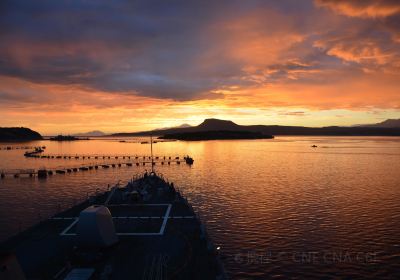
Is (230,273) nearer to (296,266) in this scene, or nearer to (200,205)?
(296,266)

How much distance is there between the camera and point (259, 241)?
46.2 m

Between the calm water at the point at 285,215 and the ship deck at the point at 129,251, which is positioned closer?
the ship deck at the point at 129,251

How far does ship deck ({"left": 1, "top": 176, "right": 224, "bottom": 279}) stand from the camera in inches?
1134

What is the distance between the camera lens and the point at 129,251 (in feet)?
110

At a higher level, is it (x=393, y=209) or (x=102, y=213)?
(x=102, y=213)

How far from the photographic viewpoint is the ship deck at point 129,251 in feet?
94.5

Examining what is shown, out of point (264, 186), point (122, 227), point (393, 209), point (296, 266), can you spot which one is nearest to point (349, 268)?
point (296, 266)

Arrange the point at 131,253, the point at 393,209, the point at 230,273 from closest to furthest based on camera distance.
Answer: the point at 131,253, the point at 230,273, the point at 393,209

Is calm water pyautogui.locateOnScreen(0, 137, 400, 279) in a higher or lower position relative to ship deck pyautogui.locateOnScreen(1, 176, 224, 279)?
lower

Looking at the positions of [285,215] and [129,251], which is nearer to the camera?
[129,251]

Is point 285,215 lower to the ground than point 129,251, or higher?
lower

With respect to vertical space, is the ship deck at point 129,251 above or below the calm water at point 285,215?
above

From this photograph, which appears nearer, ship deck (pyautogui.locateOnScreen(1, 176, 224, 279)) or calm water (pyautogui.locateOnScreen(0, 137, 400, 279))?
ship deck (pyautogui.locateOnScreen(1, 176, 224, 279))

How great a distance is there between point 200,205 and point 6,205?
3908 cm
